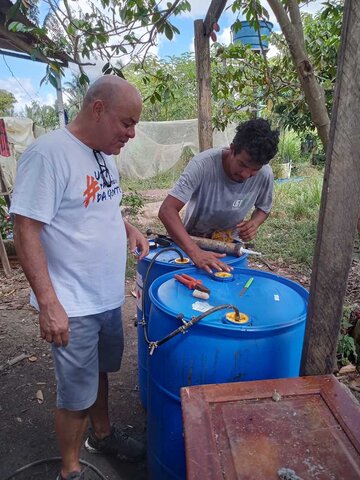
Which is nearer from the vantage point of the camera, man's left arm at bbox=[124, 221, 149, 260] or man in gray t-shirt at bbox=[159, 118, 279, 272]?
man's left arm at bbox=[124, 221, 149, 260]

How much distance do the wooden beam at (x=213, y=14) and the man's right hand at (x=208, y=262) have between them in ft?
7.36

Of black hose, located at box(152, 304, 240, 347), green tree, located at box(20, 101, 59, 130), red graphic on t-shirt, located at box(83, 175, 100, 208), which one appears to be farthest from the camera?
green tree, located at box(20, 101, 59, 130)

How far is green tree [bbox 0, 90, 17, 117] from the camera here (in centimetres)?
1619

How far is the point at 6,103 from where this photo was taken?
1670 cm

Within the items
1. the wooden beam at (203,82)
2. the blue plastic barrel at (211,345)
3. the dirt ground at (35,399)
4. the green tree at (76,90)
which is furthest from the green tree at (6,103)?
the blue plastic barrel at (211,345)

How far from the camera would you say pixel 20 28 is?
80.1 inches

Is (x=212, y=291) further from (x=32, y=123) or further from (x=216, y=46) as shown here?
(x=32, y=123)

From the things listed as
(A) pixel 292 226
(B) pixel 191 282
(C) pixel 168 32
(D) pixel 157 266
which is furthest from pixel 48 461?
(A) pixel 292 226

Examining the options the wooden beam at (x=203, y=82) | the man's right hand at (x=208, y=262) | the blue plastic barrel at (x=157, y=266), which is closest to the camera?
the man's right hand at (x=208, y=262)

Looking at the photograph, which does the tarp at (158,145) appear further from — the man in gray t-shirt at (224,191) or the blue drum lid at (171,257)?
the blue drum lid at (171,257)

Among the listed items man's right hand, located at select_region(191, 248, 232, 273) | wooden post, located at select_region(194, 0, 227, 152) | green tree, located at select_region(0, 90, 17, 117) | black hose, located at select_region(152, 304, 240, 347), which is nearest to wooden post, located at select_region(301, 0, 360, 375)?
black hose, located at select_region(152, 304, 240, 347)

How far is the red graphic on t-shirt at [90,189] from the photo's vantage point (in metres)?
1.42

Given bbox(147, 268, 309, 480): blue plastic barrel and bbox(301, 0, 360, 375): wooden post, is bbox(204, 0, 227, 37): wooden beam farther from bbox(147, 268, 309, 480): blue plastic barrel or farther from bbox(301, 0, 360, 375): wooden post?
bbox(147, 268, 309, 480): blue plastic barrel

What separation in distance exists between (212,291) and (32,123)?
7914 millimetres
